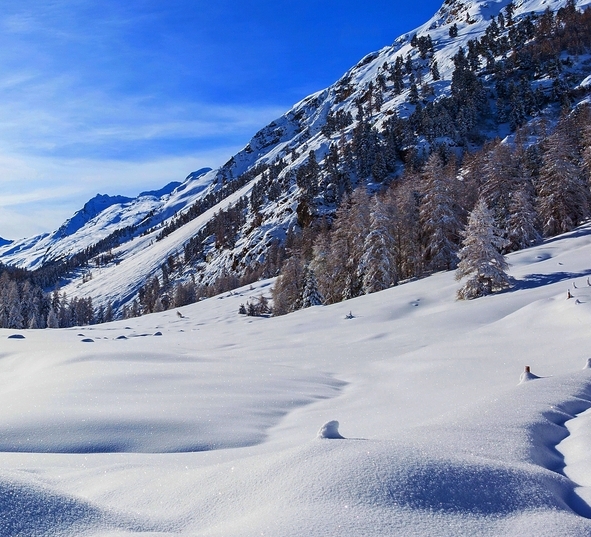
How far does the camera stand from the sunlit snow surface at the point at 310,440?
2639mm

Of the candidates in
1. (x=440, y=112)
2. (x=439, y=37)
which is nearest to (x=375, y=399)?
(x=440, y=112)

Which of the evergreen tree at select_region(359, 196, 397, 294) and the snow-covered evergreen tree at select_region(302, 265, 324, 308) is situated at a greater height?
the evergreen tree at select_region(359, 196, 397, 294)

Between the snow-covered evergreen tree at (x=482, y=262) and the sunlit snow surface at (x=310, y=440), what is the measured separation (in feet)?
27.9

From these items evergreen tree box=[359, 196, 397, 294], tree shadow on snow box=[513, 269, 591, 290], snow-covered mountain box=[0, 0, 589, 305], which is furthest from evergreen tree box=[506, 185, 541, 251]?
snow-covered mountain box=[0, 0, 589, 305]

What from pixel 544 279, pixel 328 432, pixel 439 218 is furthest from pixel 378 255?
pixel 328 432

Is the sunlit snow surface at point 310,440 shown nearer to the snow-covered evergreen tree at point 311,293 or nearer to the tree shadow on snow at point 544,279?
the tree shadow on snow at point 544,279

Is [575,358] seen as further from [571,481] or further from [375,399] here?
[571,481]

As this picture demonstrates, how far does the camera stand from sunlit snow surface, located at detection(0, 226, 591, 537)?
8.66 ft

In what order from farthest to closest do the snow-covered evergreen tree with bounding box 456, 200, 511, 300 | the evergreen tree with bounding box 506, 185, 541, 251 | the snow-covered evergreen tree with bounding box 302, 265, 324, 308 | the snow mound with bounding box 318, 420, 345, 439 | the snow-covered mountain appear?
the snow-covered mountain
the snow-covered evergreen tree with bounding box 302, 265, 324, 308
the evergreen tree with bounding box 506, 185, 541, 251
the snow-covered evergreen tree with bounding box 456, 200, 511, 300
the snow mound with bounding box 318, 420, 345, 439

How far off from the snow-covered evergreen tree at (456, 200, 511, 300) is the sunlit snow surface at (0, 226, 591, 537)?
8.49m

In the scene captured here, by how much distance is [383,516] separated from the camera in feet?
8.39

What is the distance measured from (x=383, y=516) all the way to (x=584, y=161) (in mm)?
45327

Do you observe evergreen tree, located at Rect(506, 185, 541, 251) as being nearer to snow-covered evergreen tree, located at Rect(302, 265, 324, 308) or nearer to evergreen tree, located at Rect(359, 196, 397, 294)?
evergreen tree, located at Rect(359, 196, 397, 294)

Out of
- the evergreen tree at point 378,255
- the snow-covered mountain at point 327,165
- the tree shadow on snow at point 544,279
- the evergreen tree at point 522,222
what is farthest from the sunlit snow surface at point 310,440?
the snow-covered mountain at point 327,165
